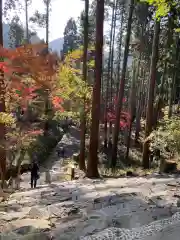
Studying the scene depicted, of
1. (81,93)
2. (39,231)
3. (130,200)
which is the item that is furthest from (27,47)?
(39,231)

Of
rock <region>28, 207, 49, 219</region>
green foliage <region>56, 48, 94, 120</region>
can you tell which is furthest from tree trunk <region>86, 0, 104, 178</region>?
rock <region>28, 207, 49, 219</region>

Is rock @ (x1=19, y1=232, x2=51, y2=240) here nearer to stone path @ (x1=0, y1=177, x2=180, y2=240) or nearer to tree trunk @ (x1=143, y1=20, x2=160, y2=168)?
stone path @ (x1=0, y1=177, x2=180, y2=240)

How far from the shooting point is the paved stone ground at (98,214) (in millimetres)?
4273

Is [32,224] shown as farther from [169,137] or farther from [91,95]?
[91,95]

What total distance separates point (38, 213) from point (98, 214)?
1179 millimetres

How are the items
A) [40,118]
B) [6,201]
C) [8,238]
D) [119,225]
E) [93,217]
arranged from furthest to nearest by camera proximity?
[40,118]
[6,201]
[93,217]
[119,225]
[8,238]

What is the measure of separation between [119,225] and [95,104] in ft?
20.3

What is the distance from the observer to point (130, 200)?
6074mm

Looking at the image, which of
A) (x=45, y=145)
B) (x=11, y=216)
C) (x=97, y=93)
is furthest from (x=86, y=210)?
(x=45, y=145)

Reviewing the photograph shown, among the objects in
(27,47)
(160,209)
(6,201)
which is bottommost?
(6,201)

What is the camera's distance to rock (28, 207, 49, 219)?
17.6 feet

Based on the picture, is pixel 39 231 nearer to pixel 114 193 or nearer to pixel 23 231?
pixel 23 231

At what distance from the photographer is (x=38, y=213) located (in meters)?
5.61

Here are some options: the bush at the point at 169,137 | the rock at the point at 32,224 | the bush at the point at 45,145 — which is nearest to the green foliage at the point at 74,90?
the bush at the point at 45,145
